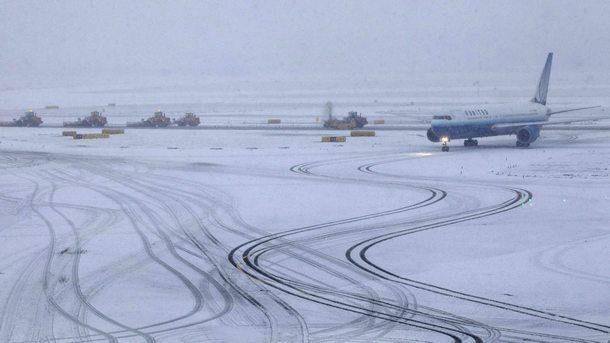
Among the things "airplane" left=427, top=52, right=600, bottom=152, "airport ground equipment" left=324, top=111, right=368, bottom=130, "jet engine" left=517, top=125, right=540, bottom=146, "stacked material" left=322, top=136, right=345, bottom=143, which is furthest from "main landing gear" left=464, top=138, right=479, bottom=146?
"airport ground equipment" left=324, top=111, right=368, bottom=130

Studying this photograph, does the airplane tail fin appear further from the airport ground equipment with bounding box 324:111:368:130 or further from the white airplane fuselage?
the airport ground equipment with bounding box 324:111:368:130

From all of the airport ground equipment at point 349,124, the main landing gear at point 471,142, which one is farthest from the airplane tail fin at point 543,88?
the airport ground equipment at point 349,124

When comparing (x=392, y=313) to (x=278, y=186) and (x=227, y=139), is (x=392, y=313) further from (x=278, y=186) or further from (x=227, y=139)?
(x=227, y=139)

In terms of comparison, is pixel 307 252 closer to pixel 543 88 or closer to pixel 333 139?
pixel 333 139

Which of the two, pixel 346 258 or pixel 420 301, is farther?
pixel 346 258

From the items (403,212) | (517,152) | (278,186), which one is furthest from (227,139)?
(403,212)

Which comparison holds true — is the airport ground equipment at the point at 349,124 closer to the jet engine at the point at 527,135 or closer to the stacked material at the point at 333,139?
the stacked material at the point at 333,139
